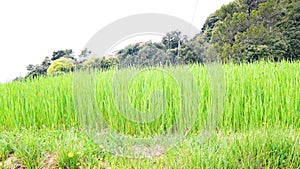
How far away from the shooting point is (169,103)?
2697 mm

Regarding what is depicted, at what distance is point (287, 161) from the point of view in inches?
67.7

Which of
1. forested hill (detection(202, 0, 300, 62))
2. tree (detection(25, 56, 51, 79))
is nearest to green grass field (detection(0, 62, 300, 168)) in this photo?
tree (detection(25, 56, 51, 79))

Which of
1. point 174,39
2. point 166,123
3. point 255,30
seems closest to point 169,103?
point 166,123

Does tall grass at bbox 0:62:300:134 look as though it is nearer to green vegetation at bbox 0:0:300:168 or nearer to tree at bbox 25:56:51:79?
green vegetation at bbox 0:0:300:168

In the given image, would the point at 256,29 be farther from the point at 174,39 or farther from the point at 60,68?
the point at 174,39

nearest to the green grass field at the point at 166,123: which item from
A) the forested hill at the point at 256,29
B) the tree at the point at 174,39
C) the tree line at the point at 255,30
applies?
the tree at the point at 174,39

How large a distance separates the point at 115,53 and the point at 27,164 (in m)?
1.13

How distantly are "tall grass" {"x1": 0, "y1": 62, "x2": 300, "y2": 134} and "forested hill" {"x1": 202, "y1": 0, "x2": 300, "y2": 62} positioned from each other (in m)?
6.64

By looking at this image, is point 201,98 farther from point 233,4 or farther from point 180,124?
point 233,4

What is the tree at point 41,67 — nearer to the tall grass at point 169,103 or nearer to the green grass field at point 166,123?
the green grass field at point 166,123

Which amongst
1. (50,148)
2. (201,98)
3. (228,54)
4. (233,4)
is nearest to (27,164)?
(50,148)

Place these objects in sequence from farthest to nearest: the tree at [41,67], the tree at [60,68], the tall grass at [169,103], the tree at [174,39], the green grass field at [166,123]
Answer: the tree at [41,67]
the tree at [60,68]
the tree at [174,39]
the tall grass at [169,103]
the green grass field at [166,123]

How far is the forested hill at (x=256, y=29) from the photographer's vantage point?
9945 mm

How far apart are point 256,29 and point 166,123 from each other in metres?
8.94
